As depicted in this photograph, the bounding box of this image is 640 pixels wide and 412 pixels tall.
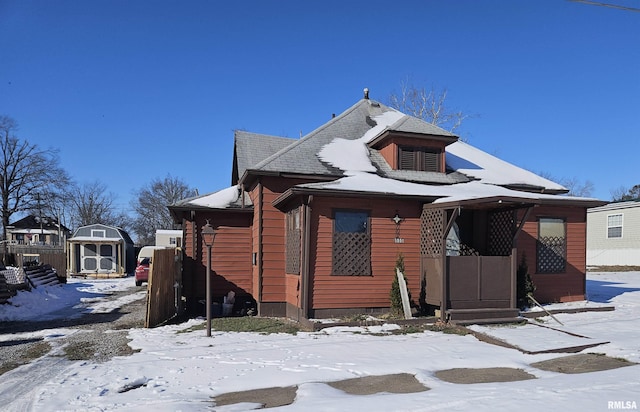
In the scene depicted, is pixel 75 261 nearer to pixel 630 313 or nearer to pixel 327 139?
pixel 327 139

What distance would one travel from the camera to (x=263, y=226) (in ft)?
37.9

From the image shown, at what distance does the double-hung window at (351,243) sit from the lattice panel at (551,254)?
5239mm

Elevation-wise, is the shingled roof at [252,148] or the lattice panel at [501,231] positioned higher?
the shingled roof at [252,148]

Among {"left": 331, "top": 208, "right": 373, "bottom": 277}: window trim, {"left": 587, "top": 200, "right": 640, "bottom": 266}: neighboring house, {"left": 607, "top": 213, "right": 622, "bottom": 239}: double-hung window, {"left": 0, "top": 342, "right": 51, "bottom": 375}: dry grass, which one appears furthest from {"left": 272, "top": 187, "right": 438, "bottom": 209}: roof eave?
{"left": 607, "top": 213, "right": 622, "bottom": 239}: double-hung window

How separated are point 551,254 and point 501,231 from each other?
279 centimetres

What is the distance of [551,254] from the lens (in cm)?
1235

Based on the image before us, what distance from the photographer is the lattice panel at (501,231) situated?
10266 millimetres

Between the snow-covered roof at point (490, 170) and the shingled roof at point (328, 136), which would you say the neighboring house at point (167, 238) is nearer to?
the shingled roof at point (328, 136)

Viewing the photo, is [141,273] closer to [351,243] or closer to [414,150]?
[351,243]

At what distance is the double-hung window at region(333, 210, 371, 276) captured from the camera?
1038cm

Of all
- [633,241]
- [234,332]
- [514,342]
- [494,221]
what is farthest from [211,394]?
[633,241]

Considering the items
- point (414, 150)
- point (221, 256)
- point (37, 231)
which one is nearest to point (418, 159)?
point (414, 150)

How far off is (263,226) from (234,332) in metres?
3.09

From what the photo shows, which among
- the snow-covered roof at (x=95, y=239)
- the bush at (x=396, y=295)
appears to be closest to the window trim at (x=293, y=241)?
the bush at (x=396, y=295)
